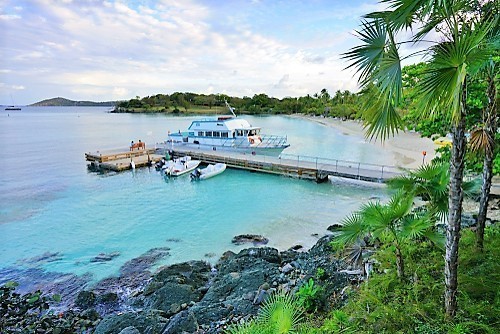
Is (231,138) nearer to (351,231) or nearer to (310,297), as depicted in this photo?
(310,297)

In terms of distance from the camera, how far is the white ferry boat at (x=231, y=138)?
1054 inches

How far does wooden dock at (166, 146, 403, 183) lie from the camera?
1956 cm

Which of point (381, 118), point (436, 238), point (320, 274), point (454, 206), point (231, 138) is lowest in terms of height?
point (320, 274)

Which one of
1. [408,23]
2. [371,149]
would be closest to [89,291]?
[408,23]

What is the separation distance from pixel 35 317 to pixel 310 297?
6666 mm

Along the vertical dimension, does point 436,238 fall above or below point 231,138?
above

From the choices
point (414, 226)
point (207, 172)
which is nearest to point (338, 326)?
→ point (414, 226)

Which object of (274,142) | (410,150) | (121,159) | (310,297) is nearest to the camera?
(310,297)

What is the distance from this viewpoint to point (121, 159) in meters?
28.1

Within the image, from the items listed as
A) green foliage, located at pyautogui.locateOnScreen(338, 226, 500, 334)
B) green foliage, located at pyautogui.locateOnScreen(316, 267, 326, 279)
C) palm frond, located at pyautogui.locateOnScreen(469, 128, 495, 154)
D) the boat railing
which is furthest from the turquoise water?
palm frond, located at pyautogui.locateOnScreen(469, 128, 495, 154)

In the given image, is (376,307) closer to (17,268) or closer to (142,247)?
(142,247)

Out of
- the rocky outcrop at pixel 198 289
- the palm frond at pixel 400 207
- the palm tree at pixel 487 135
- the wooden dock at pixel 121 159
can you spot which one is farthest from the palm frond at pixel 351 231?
the wooden dock at pixel 121 159

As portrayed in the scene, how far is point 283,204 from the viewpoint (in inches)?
645

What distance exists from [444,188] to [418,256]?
1.61m
